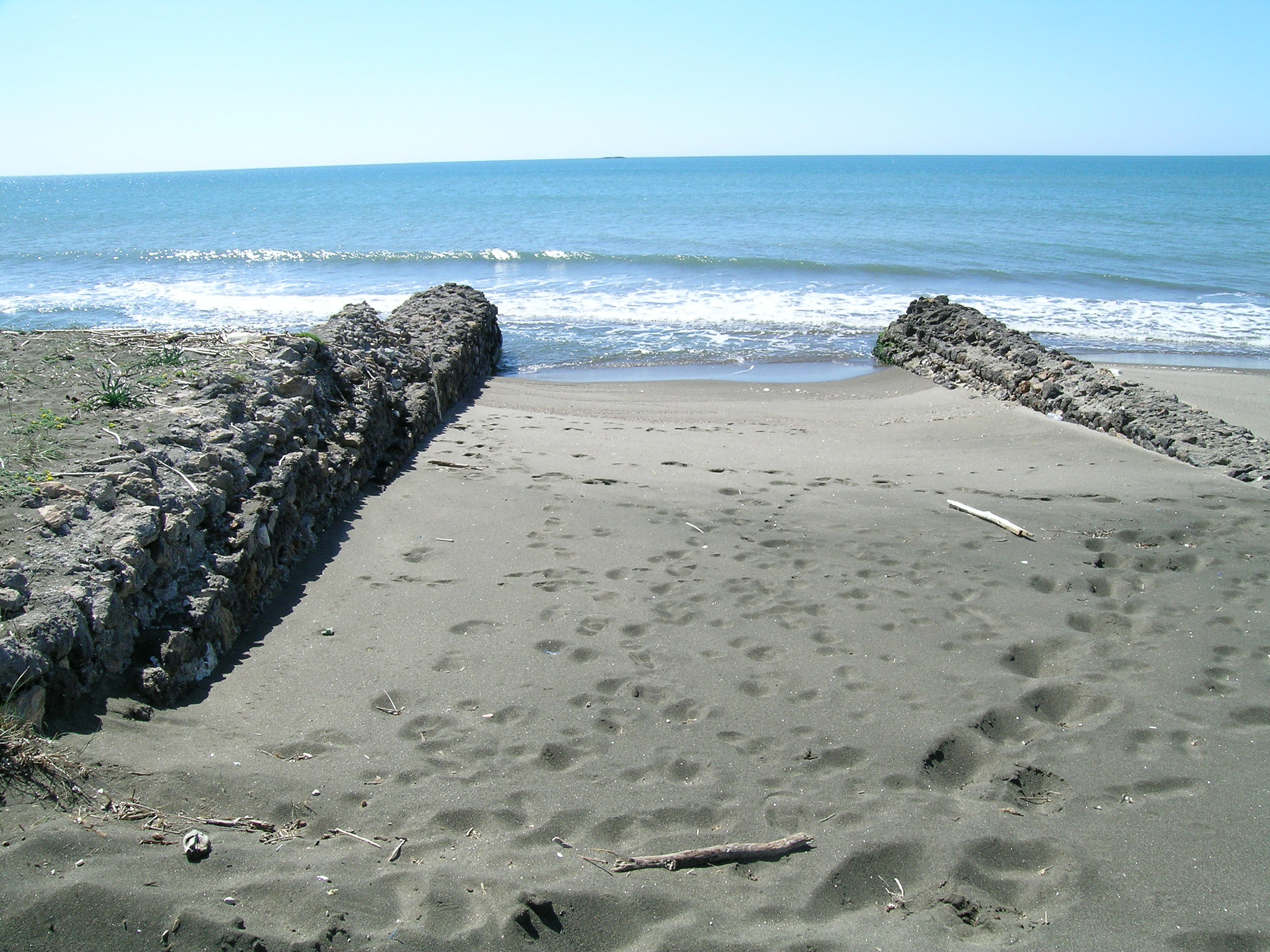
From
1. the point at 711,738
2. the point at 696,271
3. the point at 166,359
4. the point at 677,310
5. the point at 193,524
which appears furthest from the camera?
the point at 696,271

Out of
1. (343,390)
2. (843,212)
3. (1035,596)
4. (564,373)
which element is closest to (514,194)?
(843,212)

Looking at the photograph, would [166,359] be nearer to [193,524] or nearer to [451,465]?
[451,465]

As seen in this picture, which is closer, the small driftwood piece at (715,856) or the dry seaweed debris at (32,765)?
the dry seaweed debris at (32,765)

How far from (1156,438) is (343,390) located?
8.06 meters

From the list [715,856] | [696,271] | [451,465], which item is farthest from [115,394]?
Answer: [696,271]

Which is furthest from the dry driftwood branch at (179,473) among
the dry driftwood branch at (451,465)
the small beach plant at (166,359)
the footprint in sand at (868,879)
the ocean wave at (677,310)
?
the ocean wave at (677,310)

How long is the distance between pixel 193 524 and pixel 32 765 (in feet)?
6.18

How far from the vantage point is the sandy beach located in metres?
2.57

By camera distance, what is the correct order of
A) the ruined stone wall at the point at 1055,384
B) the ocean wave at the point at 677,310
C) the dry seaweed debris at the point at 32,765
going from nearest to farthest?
1. the dry seaweed debris at the point at 32,765
2. the ruined stone wall at the point at 1055,384
3. the ocean wave at the point at 677,310

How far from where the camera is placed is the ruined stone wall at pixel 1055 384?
7.60m

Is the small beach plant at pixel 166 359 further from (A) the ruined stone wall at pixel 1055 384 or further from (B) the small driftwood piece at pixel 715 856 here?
(A) the ruined stone wall at pixel 1055 384

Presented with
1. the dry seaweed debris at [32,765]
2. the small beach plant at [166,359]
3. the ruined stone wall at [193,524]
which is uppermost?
the small beach plant at [166,359]

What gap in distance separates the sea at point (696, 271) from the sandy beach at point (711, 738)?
8.33 metres

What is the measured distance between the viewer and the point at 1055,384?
10250 millimetres
